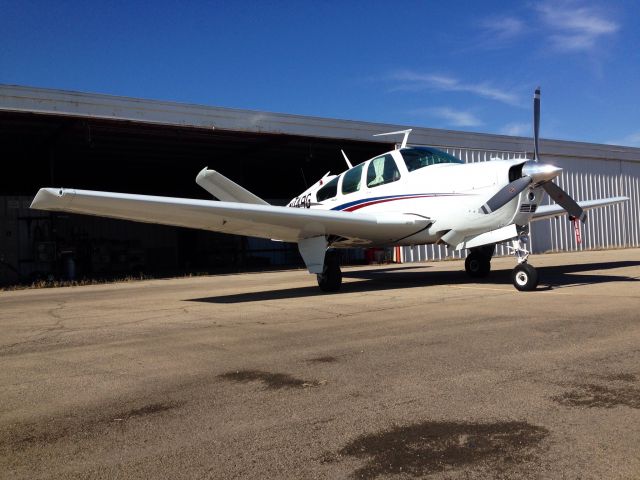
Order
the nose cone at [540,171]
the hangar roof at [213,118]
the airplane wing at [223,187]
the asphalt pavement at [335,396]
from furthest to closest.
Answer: the hangar roof at [213,118] → the airplane wing at [223,187] → the nose cone at [540,171] → the asphalt pavement at [335,396]

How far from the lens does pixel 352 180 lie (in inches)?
460

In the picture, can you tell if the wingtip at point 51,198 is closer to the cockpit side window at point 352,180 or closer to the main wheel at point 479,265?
the cockpit side window at point 352,180

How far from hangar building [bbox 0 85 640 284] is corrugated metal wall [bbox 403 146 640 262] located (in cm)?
7

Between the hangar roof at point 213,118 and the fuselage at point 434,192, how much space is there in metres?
7.44

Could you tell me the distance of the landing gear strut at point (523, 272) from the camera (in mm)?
8758

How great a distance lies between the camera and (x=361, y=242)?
1120 centimetres

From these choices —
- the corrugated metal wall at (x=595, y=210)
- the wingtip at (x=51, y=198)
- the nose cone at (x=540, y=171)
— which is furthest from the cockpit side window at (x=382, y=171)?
the corrugated metal wall at (x=595, y=210)

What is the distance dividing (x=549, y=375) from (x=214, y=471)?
2591 mm

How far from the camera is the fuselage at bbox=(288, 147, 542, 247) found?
887 cm

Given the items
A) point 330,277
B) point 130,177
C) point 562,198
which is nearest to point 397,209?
point 330,277

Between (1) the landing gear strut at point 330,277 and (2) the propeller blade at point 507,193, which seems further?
(1) the landing gear strut at point 330,277

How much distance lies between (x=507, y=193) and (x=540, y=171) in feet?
2.00

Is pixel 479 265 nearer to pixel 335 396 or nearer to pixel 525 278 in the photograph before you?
pixel 525 278

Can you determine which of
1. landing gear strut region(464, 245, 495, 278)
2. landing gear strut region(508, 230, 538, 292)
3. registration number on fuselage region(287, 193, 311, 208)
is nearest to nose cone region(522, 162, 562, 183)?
landing gear strut region(508, 230, 538, 292)
